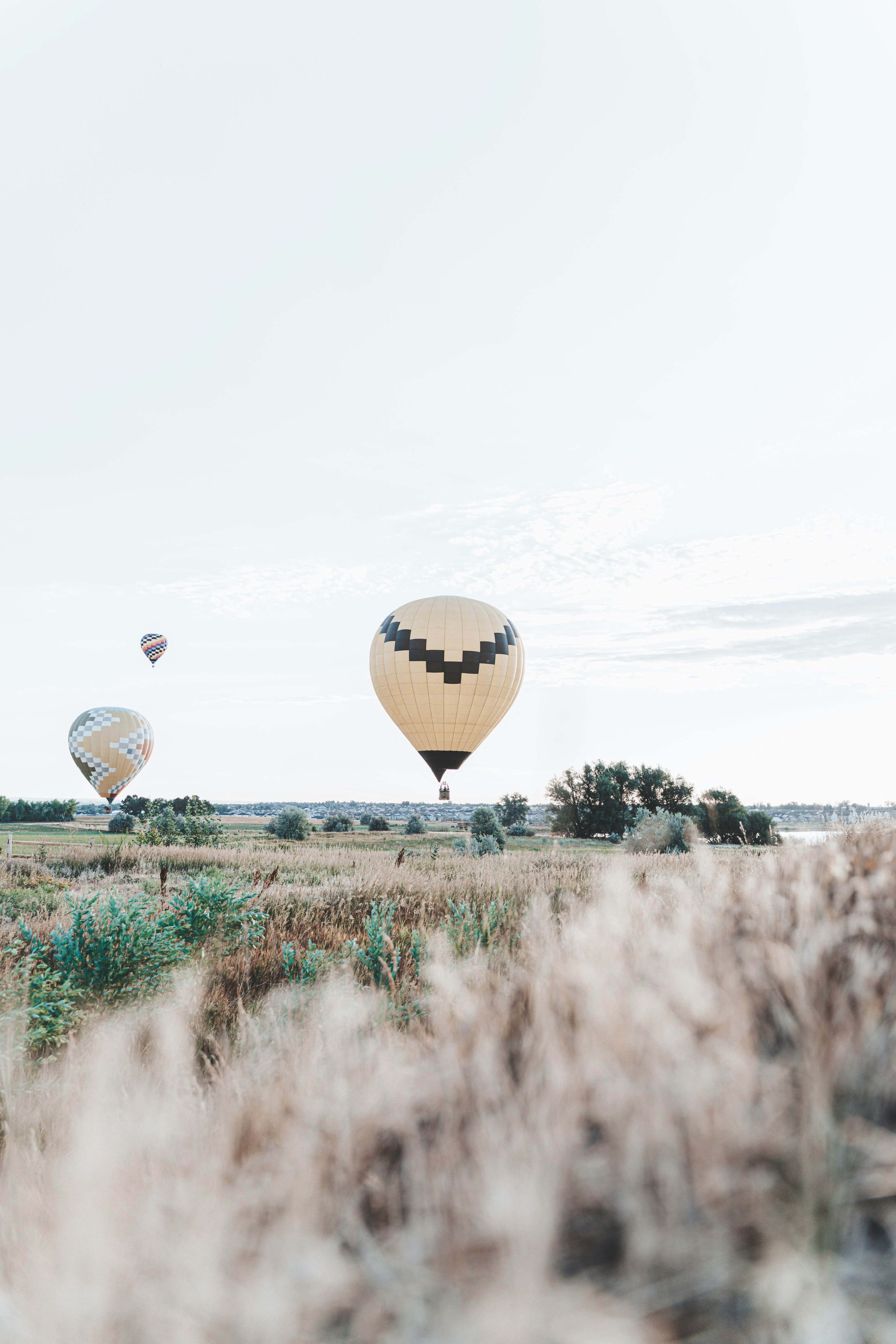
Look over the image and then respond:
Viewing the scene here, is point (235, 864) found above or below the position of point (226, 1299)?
below

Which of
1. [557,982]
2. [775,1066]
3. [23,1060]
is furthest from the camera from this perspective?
[23,1060]

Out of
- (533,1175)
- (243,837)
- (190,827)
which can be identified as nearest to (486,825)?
(243,837)

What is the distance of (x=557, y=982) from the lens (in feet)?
9.97

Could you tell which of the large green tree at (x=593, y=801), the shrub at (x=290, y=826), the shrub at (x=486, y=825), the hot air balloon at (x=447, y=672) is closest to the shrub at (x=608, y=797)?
the large green tree at (x=593, y=801)

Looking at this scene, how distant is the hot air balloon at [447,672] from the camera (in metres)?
34.7

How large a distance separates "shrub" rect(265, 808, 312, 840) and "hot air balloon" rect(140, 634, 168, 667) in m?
15.8

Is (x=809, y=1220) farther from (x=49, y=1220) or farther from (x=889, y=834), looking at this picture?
(x=889, y=834)

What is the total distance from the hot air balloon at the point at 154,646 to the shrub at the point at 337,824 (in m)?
24.7

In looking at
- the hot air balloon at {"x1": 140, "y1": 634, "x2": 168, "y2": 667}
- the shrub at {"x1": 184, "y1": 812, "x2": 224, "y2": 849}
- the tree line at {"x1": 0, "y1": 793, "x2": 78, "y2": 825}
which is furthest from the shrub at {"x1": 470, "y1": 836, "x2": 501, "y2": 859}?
the tree line at {"x1": 0, "y1": 793, "x2": 78, "y2": 825}

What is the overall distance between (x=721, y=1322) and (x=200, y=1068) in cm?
395

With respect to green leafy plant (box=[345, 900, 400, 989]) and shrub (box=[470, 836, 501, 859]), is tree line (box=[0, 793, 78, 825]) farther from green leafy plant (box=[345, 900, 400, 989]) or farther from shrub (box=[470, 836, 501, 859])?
green leafy plant (box=[345, 900, 400, 989])

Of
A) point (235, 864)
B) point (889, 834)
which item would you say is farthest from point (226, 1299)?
point (235, 864)

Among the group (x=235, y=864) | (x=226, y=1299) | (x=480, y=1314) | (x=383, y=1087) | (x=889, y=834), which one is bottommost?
(x=235, y=864)

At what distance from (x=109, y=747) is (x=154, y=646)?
361 inches
